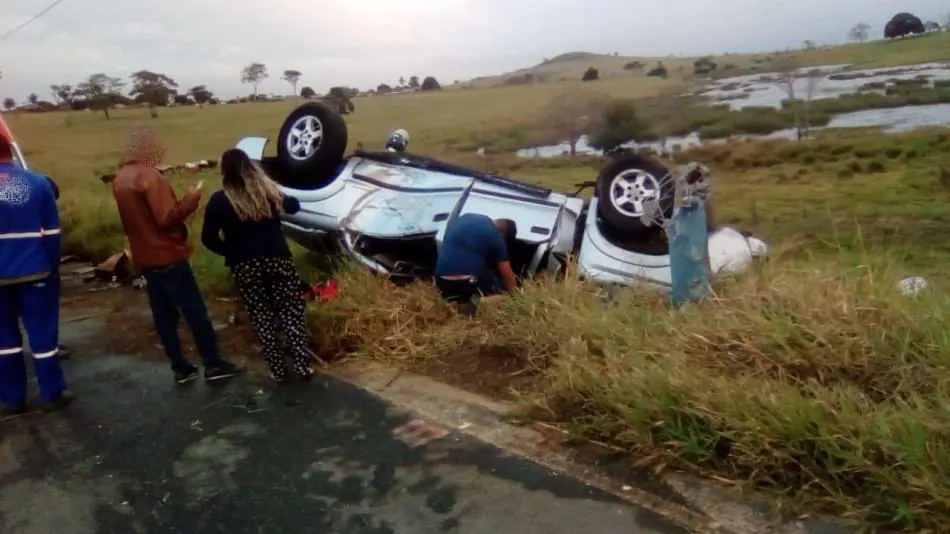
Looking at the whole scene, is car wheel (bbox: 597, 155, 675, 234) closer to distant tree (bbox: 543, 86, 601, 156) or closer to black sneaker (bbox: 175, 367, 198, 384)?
black sneaker (bbox: 175, 367, 198, 384)

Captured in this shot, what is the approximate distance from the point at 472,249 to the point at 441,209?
3.18 feet

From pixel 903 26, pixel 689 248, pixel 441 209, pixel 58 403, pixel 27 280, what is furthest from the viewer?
pixel 903 26

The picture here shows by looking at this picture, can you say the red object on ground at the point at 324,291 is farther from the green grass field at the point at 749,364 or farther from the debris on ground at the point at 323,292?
the green grass field at the point at 749,364

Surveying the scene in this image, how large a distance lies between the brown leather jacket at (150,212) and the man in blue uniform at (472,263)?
5.68 feet

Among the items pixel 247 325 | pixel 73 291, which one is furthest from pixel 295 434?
pixel 73 291

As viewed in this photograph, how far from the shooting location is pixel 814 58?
26844 millimetres

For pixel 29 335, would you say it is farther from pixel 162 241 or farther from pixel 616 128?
pixel 616 128

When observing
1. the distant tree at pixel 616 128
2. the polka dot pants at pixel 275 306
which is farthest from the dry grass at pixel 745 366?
the distant tree at pixel 616 128

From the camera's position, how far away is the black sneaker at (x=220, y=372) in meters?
5.29

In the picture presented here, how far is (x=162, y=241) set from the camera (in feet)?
16.5

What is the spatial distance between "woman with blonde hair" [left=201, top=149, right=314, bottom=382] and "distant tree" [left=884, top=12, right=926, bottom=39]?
2332 cm

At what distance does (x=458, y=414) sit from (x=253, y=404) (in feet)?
4.08

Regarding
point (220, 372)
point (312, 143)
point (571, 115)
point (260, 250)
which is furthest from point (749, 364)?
point (571, 115)

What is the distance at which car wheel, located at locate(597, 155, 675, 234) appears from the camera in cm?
623
